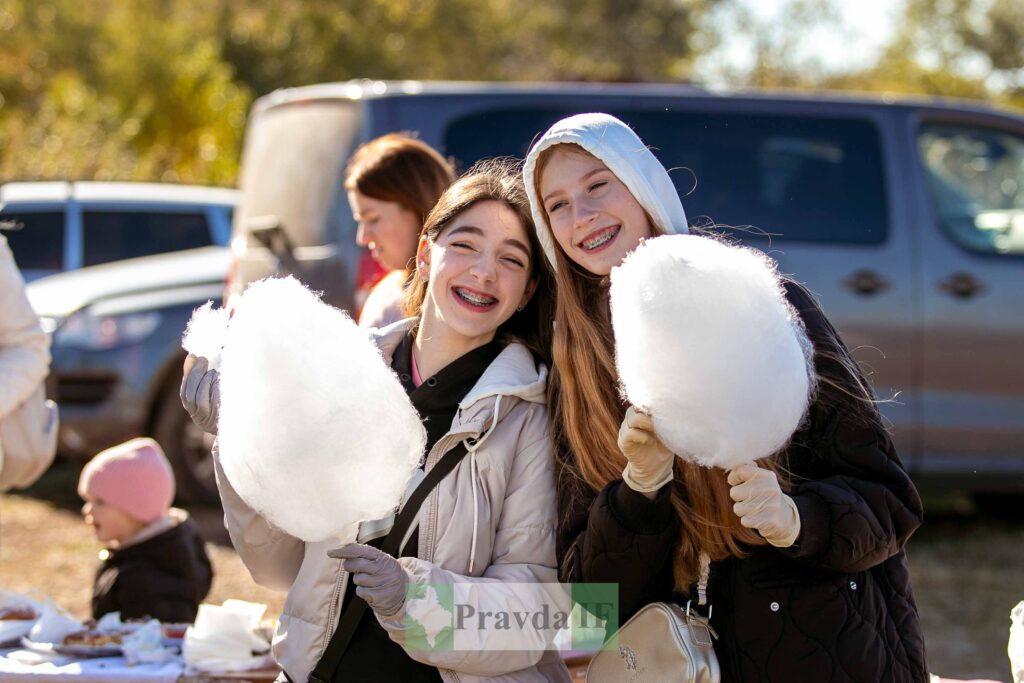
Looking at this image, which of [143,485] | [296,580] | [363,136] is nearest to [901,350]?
[363,136]

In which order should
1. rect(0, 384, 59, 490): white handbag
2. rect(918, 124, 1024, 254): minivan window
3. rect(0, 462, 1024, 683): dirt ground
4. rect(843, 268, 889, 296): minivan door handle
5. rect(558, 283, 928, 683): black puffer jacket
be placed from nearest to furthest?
rect(558, 283, 928, 683): black puffer jacket < rect(0, 384, 59, 490): white handbag < rect(0, 462, 1024, 683): dirt ground < rect(843, 268, 889, 296): minivan door handle < rect(918, 124, 1024, 254): minivan window

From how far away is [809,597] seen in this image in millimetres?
2064

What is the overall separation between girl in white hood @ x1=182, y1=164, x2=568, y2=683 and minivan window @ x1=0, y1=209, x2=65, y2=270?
6.14 m

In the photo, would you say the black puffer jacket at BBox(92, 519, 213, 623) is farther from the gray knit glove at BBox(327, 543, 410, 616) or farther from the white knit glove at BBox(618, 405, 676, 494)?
the white knit glove at BBox(618, 405, 676, 494)

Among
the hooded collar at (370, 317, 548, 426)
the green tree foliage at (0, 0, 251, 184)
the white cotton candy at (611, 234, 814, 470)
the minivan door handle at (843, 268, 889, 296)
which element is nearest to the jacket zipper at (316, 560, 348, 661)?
the hooded collar at (370, 317, 548, 426)

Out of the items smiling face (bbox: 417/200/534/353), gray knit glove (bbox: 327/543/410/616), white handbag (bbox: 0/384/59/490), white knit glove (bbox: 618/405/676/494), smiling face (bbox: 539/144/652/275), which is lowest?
white handbag (bbox: 0/384/59/490)

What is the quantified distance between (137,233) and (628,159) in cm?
671

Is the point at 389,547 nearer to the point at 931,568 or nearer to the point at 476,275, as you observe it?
the point at 476,275

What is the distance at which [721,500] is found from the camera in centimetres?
210

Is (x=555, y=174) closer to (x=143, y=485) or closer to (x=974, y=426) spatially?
(x=143, y=485)

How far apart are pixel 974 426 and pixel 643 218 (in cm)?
383

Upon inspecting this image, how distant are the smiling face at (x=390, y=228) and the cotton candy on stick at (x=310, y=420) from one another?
1.42m

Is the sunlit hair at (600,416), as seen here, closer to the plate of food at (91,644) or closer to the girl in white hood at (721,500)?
the girl in white hood at (721,500)

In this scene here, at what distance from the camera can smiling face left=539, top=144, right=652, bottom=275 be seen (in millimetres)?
2170
